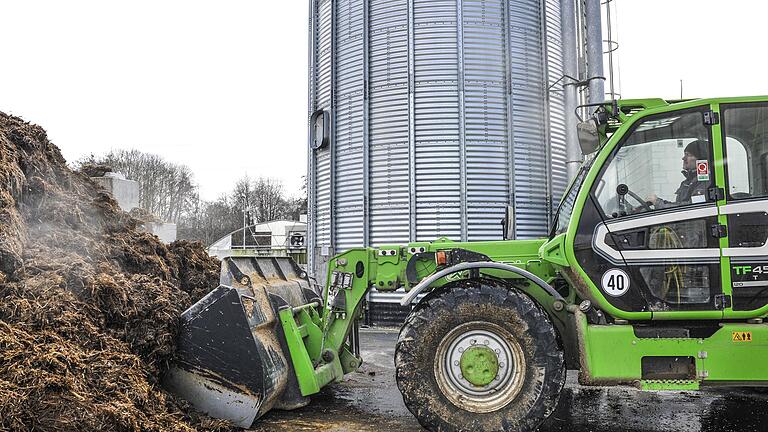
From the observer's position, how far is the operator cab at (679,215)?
488 cm

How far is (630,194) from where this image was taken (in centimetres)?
509

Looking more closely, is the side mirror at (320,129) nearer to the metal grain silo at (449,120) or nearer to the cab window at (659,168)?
the metal grain silo at (449,120)

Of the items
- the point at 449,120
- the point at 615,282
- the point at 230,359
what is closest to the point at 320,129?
the point at 449,120

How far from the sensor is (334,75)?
42.6 ft

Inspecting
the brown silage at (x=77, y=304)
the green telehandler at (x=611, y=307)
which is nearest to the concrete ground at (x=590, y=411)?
the green telehandler at (x=611, y=307)

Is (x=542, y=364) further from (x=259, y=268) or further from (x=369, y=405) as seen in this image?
(x=259, y=268)

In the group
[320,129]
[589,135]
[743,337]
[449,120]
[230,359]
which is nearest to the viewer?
[743,337]

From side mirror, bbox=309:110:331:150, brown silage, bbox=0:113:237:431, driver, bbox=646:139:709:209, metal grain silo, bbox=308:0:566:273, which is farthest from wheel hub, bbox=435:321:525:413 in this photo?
side mirror, bbox=309:110:331:150

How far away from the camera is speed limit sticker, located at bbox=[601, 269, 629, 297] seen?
5039 mm

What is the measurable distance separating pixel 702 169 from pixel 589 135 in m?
1.08

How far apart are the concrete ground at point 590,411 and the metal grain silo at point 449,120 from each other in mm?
4914

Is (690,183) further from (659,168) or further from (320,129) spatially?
(320,129)

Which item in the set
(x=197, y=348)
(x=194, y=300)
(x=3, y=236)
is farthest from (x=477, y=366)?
(x=3, y=236)

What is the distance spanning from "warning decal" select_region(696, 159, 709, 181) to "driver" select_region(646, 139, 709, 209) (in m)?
0.02
